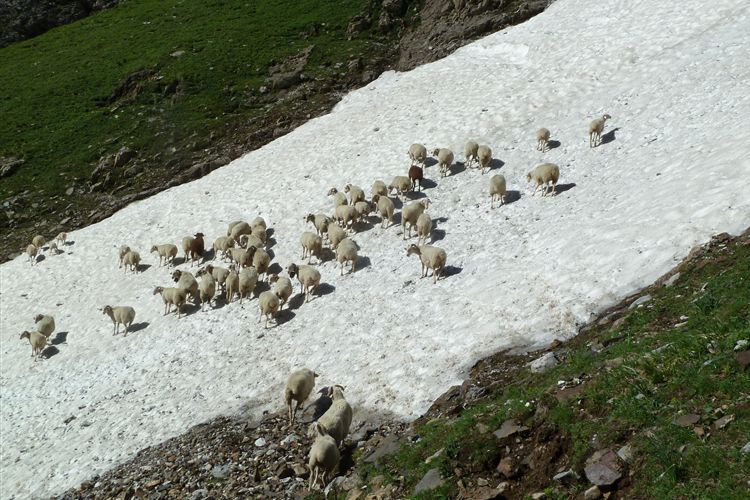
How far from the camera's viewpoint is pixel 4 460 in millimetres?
19688

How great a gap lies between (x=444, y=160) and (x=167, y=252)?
41.4 feet

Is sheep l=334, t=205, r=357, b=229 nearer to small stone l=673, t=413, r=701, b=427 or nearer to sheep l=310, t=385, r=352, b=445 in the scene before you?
sheep l=310, t=385, r=352, b=445

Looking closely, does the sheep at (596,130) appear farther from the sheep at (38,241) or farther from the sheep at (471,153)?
the sheep at (38,241)

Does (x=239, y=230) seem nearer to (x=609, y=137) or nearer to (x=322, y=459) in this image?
(x=609, y=137)

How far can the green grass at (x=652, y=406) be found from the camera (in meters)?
8.40

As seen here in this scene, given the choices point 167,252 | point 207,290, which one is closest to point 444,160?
point 207,290

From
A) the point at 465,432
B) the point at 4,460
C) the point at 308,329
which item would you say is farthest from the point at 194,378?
the point at 465,432

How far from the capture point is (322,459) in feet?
41.9

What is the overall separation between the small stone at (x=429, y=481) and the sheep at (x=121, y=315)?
659 inches

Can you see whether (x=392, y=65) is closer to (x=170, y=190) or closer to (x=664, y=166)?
(x=170, y=190)

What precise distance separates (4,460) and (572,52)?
31.2m

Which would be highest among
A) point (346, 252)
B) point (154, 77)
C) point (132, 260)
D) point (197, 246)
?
point (154, 77)

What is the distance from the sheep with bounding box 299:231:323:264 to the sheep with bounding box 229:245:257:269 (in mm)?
1988

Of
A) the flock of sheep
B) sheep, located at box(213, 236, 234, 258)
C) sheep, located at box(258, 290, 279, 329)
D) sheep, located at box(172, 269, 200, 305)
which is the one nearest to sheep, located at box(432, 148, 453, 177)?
the flock of sheep
